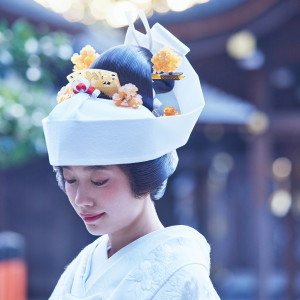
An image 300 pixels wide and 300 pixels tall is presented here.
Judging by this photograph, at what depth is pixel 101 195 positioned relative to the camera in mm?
1658

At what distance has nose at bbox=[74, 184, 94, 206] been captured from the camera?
1.65 metres

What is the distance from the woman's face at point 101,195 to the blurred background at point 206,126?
0.82m

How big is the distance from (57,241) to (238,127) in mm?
3640

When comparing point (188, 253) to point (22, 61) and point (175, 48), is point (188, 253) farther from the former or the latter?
point (22, 61)

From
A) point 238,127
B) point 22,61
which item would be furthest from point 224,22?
point 22,61

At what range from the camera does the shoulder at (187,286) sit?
1604 mm

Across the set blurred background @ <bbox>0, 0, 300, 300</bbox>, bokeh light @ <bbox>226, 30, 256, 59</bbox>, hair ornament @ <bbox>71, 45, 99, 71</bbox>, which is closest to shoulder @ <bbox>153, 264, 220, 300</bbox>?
hair ornament @ <bbox>71, 45, 99, 71</bbox>

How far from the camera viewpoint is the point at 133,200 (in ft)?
5.68

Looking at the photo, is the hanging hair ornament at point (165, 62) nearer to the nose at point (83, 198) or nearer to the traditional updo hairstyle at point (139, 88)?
the traditional updo hairstyle at point (139, 88)

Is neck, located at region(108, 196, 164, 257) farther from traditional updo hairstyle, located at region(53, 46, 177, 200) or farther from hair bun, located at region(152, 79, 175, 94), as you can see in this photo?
hair bun, located at region(152, 79, 175, 94)

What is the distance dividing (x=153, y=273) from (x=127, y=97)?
570mm

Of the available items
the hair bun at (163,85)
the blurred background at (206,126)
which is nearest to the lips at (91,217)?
the hair bun at (163,85)

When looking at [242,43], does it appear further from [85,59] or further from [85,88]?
[85,88]

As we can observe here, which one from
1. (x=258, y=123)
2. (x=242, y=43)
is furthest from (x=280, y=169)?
(x=242, y=43)
